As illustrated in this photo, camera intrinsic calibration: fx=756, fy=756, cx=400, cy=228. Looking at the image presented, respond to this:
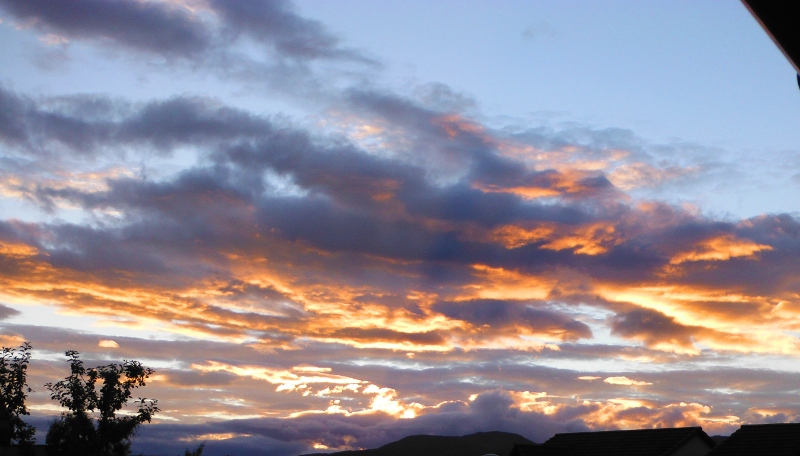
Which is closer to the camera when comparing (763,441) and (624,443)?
(763,441)

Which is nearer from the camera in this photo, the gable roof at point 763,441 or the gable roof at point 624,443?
the gable roof at point 763,441

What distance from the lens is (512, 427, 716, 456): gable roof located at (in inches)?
1991

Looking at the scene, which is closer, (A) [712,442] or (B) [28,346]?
(B) [28,346]

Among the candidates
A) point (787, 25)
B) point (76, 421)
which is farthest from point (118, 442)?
point (787, 25)

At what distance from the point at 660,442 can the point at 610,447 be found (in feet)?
11.6

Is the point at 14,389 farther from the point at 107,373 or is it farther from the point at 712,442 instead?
the point at 712,442

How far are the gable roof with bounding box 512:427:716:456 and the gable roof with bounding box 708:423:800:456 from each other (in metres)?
3.62

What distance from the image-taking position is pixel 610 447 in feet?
176

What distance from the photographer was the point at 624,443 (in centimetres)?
5338

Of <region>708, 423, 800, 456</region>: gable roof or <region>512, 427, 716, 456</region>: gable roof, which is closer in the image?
<region>708, 423, 800, 456</region>: gable roof

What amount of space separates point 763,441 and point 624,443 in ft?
31.8

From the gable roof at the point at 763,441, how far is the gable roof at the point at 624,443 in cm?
362

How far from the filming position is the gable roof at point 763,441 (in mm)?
44844

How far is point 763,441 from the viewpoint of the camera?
46531 millimetres
